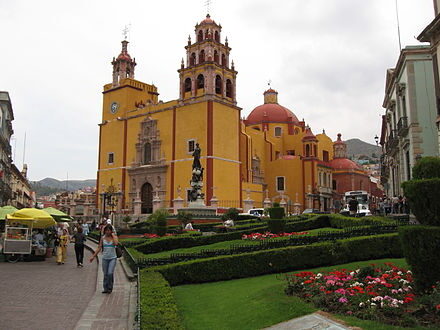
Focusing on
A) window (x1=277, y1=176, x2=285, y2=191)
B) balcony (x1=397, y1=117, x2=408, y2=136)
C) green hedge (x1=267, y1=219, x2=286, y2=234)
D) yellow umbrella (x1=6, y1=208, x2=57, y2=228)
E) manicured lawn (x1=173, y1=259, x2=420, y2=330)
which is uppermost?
balcony (x1=397, y1=117, x2=408, y2=136)

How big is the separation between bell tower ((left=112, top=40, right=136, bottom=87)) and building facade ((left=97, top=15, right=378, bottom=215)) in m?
0.11

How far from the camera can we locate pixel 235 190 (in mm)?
41188

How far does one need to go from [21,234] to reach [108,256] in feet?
26.6

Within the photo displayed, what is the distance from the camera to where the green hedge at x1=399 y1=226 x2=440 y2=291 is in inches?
270

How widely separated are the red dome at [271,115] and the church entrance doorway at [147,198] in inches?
778

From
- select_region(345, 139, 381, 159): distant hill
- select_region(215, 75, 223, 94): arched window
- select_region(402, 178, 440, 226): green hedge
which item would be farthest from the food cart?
select_region(345, 139, 381, 159): distant hill

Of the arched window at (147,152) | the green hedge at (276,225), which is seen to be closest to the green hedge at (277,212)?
the green hedge at (276,225)

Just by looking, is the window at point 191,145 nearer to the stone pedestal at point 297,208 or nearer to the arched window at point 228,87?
the arched window at point 228,87

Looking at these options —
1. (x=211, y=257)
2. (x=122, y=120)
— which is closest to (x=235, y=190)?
(x=122, y=120)

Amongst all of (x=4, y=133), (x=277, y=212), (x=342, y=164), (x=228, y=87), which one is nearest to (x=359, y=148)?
(x=342, y=164)

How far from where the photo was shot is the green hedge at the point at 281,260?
10344 mm

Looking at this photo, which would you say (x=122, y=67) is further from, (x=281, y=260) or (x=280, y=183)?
(x=281, y=260)

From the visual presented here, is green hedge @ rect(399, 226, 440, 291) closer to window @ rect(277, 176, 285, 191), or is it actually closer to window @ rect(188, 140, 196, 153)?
window @ rect(188, 140, 196, 153)

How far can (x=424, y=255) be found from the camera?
22.7 ft
